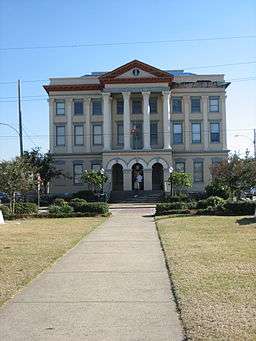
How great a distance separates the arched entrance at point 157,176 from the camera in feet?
199

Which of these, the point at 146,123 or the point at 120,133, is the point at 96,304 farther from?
the point at 120,133

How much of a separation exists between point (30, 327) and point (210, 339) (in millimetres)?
2181

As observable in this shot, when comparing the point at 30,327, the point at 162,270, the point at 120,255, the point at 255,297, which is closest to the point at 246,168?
the point at 120,255

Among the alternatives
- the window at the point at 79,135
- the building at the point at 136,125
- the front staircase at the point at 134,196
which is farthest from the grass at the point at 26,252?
the window at the point at 79,135

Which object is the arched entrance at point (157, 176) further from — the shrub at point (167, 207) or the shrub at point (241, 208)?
the shrub at point (241, 208)

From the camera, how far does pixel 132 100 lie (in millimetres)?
62656

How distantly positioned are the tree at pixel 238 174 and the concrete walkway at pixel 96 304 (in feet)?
73.3

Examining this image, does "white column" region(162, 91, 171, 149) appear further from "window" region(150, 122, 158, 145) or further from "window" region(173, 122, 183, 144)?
"window" region(173, 122, 183, 144)

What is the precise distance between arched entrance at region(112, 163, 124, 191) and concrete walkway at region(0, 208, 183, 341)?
157 feet

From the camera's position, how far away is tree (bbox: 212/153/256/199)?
114 feet

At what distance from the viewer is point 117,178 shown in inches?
2459

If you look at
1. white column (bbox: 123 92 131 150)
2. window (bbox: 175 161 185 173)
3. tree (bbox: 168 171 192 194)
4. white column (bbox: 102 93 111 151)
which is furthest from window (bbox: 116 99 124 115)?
tree (bbox: 168 171 192 194)

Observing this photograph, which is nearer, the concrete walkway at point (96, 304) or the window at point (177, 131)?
the concrete walkway at point (96, 304)

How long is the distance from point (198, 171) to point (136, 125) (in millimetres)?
8535
